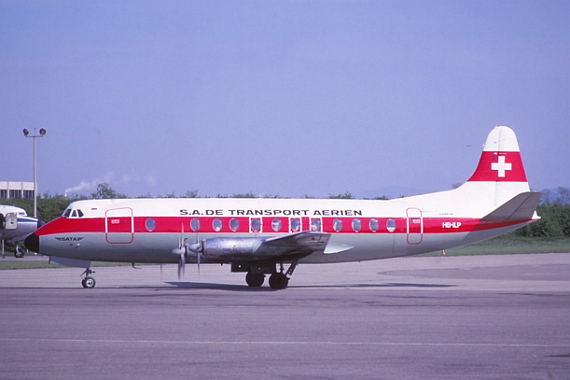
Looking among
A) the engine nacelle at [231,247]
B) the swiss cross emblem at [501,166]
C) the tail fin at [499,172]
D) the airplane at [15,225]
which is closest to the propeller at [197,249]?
the engine nacelle at [231,247]

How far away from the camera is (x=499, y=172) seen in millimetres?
31406

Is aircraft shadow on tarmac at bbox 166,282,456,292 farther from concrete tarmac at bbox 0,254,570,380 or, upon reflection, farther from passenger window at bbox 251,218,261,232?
passenger window at bbox 251,218,261,232

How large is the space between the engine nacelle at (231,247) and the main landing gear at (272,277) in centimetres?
126

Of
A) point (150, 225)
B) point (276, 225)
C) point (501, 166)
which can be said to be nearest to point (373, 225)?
point (276, 225)

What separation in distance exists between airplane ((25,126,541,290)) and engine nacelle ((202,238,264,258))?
36mm

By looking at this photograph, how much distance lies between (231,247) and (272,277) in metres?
2.22

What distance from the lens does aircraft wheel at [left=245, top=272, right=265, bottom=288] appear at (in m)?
29.1

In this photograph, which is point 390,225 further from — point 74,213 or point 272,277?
point 74,213

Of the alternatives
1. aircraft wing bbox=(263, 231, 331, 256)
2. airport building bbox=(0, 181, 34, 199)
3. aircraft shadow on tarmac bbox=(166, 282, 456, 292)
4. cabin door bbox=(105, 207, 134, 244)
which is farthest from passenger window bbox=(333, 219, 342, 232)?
airport building bbox=(0, 181, 34, 199)

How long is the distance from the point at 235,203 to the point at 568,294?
12475 mm

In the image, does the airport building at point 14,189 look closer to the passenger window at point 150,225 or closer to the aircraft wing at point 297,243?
the passenger window at point 150,225

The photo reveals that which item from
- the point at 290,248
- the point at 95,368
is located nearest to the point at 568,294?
A: the point at 290,248

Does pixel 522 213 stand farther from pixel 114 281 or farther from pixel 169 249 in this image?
pixel 114 281

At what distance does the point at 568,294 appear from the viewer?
2562 cm
